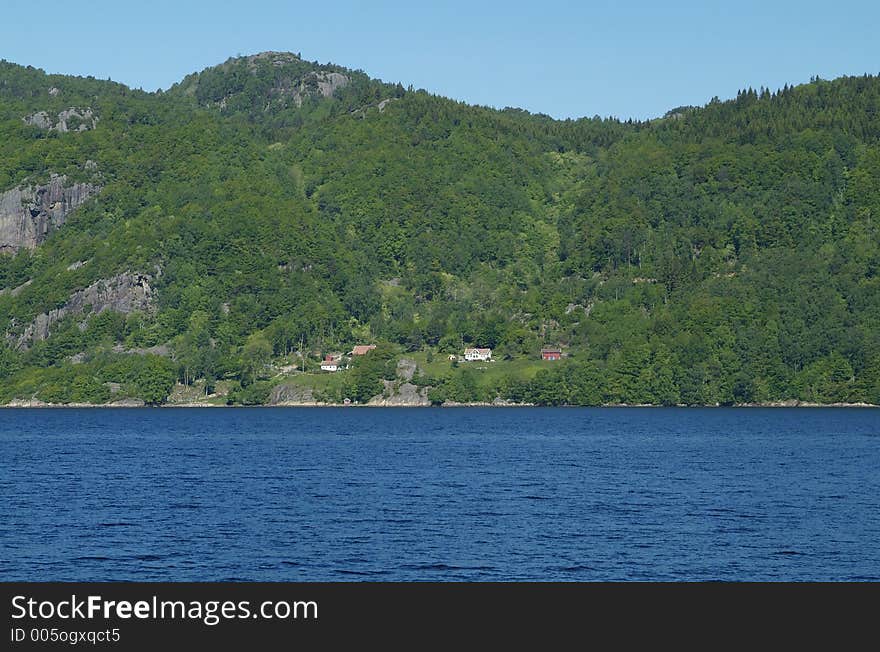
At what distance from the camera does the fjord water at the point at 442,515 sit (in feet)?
232

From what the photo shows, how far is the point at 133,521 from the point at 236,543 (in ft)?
44.7

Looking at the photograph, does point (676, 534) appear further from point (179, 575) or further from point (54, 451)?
point (54, 451)

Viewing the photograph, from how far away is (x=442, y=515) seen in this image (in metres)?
91.8

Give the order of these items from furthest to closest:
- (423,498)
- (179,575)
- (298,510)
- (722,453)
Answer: (722,453) → (423,498) → (298,510) → (179,575)

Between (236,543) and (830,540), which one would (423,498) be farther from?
(830,540)

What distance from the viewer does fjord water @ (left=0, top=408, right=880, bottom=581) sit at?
232ft

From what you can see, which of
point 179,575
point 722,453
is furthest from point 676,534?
point 722,453

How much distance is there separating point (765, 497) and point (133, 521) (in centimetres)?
4944

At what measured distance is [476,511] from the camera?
94250 millimetres
